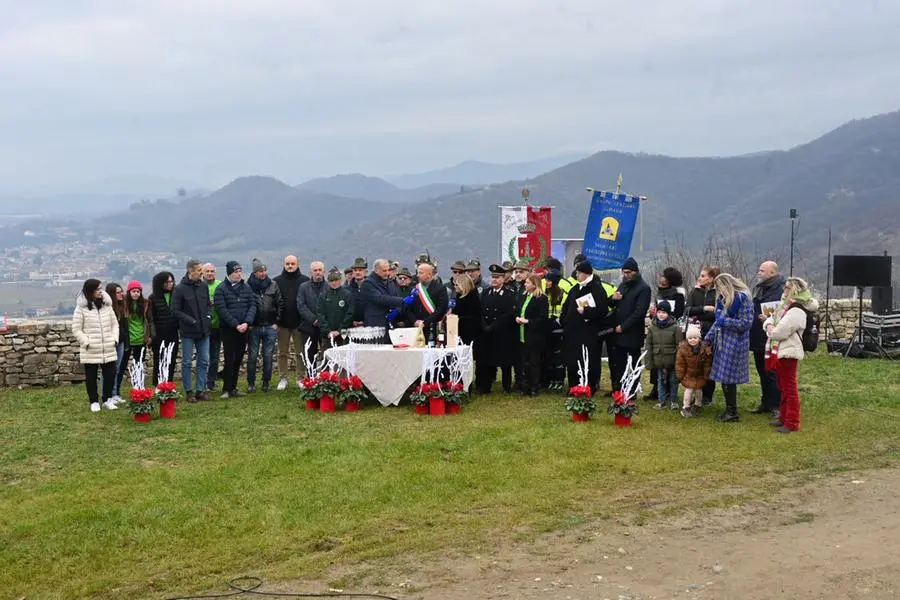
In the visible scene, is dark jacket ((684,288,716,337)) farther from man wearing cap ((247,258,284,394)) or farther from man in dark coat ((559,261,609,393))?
man wearing cap ((247,258,284,394))

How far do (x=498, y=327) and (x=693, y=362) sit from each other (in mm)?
2515

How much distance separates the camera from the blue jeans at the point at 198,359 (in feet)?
37.7

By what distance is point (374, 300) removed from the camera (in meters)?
11.5

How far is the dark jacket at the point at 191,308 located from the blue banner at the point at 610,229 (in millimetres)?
5534

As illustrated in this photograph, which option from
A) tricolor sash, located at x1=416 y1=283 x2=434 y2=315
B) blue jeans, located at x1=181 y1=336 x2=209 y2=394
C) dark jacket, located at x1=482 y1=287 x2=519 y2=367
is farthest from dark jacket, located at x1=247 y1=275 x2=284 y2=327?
dark jacket, located at x1=482 y1=287 x2=519 y2=367

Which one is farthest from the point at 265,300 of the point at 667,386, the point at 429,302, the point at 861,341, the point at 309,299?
the point at 861,341

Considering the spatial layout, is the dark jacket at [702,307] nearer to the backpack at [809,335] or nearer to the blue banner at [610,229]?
the backpack at [809,335]

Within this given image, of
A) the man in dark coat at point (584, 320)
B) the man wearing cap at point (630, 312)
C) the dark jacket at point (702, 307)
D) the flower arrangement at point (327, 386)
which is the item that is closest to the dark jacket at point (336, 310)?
the flower arrangement at point (327, 386)

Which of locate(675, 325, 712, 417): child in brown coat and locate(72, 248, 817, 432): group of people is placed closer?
locate(675, 325, 712, 417): child in brown coat

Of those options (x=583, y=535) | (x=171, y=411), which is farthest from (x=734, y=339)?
(x=171, y=411)

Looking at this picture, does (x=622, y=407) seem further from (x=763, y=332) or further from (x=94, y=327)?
(x=94, y=327)

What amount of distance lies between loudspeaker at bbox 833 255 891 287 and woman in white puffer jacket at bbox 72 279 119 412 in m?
11.0

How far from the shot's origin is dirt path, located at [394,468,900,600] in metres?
5.11

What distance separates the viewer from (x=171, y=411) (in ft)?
34.4
